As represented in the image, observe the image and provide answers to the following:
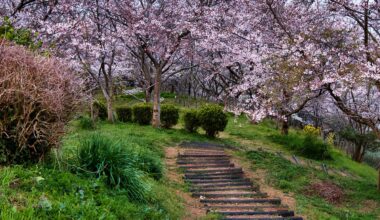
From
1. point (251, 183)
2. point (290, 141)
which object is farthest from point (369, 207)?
point (290, 141)

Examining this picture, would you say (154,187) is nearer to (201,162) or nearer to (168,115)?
(201,162)

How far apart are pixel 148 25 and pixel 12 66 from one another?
34.6 ft

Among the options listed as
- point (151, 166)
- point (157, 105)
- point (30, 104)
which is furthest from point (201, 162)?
point (30, 104)

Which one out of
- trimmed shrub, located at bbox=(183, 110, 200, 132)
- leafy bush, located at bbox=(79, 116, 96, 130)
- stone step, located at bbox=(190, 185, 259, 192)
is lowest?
stone step, located at bbox=(190, 185, 259, 192)

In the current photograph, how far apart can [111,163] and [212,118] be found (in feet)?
32.4

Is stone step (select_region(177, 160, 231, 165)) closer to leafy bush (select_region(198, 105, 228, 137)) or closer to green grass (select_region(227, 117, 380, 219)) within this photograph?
green grass (select_region(227, 117, 380, 219))

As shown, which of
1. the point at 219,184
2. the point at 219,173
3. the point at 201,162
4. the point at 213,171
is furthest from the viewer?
the point at 201,162

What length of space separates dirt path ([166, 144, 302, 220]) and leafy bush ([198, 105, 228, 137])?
2.66m

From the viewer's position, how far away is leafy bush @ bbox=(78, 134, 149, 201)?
19.0ft

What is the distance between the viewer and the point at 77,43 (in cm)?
1470

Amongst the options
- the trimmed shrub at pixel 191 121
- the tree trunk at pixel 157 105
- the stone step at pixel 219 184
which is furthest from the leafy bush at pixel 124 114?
the stone step at pixel 219 184

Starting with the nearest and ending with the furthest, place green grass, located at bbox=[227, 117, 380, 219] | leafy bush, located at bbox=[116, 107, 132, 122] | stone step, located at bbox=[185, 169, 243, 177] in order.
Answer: green grass, located at bbox=[227, 117, 380, 219] < stone step, located at bbox=[185, 169, 243, 177] < leafy bush, located at bbox=[116, 107, 132, 122]

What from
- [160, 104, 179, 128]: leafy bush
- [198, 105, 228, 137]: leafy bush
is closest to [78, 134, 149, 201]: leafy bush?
[198, 105, 228, 137]: leafy bush

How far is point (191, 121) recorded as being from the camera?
53.3ft
